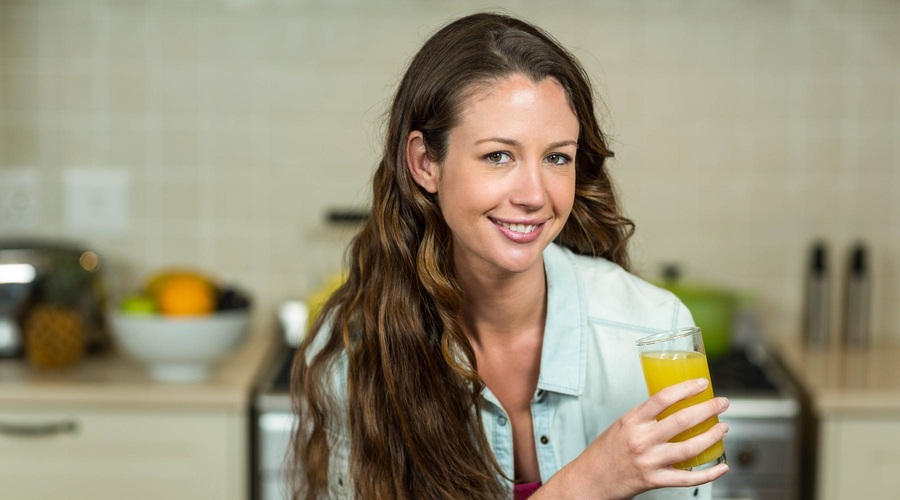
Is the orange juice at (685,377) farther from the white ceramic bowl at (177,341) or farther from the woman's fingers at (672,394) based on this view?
the white ceramic bowl at (177,341)

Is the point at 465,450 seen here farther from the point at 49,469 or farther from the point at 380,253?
the point at 49,469

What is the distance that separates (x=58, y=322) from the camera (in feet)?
8.39

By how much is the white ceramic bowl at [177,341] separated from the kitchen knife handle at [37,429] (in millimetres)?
221

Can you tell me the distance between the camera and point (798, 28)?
2.86 metres

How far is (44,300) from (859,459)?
6.64 feet

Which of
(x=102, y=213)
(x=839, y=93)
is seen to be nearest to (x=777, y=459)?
(x=839, y=93)

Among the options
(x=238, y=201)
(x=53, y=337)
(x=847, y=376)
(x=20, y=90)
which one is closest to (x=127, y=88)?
(x=20, y=90)

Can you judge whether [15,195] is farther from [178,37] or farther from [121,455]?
[121,455]

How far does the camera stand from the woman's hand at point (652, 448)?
1.22 metres

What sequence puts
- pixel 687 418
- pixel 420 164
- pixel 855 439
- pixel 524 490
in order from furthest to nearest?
pixel 855 439, pixel 524 490, pixel 420 164, pixel 687 418

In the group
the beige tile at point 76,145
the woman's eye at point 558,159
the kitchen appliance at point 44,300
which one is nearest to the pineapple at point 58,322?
the kitchen appliance at point 44,300

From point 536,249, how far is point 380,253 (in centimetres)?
29

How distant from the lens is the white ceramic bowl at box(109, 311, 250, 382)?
95.2 inches

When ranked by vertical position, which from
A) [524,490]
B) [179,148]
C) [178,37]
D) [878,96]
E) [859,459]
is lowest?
[859,459]
